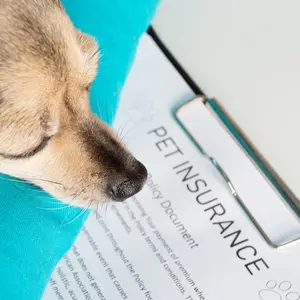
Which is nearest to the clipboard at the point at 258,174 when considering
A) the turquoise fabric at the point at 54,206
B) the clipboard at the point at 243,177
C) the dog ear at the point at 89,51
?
the clipboard at the point at 243,177

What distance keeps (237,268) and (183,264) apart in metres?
0.12

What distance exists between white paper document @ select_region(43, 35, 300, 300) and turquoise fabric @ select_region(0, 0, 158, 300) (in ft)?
0.31

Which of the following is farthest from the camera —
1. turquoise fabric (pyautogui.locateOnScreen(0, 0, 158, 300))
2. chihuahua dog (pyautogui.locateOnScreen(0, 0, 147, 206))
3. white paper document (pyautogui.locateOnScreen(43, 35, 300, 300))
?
white paper document (pyautogui.locateOnScreen(43, 35, 300, 300))

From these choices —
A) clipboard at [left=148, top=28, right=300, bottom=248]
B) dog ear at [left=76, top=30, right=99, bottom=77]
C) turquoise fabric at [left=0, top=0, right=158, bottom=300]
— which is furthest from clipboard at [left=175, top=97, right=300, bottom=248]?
dog ear at [left=76, top=30, right=99, bottom=77]

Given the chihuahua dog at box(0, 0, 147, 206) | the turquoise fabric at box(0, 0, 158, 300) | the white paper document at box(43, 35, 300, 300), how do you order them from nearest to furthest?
the chihuahua dog at box(0, 0, 147, 206) → the turquoise fabric at box(0, 0, 158, 300) → the white paper document at box(43, 35, 300, 300)

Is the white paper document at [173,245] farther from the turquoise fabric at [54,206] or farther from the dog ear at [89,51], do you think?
the dog ear at [89,51]

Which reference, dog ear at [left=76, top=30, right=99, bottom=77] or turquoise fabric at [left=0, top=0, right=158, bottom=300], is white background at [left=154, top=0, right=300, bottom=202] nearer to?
turquoise fabric at [left=0, top=0, right=158, bottom=300]

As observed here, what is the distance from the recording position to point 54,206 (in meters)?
1.09

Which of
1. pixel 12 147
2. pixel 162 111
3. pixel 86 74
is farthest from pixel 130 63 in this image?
pixel 12 147

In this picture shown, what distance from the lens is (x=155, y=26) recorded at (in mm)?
1511

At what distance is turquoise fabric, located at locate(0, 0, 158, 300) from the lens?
1.00 meters

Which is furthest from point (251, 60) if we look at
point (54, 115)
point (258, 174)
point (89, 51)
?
point (54, 115)

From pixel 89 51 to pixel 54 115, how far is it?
16 centimetres

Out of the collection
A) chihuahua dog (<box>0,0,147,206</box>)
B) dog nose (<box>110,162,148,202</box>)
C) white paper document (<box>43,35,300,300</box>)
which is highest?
chihuahua dog (<box>0,0,147,206</box>)
